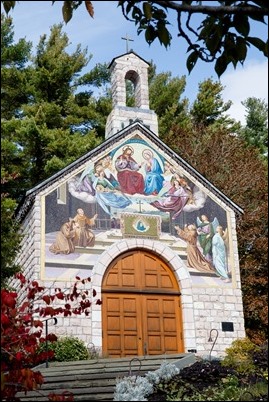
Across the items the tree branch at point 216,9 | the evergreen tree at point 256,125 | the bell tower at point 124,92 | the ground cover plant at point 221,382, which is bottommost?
the ground cover plant at point 221,382

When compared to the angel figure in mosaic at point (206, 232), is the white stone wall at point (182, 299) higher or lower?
lower

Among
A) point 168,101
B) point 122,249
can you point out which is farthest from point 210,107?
point 122,249

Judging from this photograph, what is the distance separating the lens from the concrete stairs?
1027 cm

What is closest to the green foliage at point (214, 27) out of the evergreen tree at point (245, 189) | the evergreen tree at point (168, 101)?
the evergreen tree at point (245, 189)

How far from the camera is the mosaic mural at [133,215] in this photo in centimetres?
1633

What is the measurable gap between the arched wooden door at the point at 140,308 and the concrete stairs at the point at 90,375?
8.07ft

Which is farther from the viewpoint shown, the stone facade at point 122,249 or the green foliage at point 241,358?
the stone facade at point 122,249

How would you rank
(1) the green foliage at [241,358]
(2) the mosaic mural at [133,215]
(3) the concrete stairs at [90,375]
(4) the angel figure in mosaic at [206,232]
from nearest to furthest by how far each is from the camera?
(3) the concrete stairs at [90,375]
(1) the green foliage at [241,358]
(2) the mosaic mural at [133,215]
(4) the angel figure in mosaic at [206,232]

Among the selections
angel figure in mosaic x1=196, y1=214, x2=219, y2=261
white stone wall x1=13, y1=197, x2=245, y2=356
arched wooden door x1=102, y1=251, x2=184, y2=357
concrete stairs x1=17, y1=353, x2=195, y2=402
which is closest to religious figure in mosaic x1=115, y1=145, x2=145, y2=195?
white stone wall x1=13, y1=197, x2=245, y2=356

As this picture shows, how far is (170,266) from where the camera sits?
56.2 feet

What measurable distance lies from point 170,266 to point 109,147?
356 cm

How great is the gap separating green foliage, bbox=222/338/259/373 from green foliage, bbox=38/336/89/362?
3.37 meters

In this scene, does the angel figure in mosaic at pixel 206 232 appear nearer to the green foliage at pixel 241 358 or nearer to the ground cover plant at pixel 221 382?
the green foliage at pixel 241 358

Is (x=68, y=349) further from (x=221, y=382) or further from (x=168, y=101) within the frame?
(x=168, y=101)
